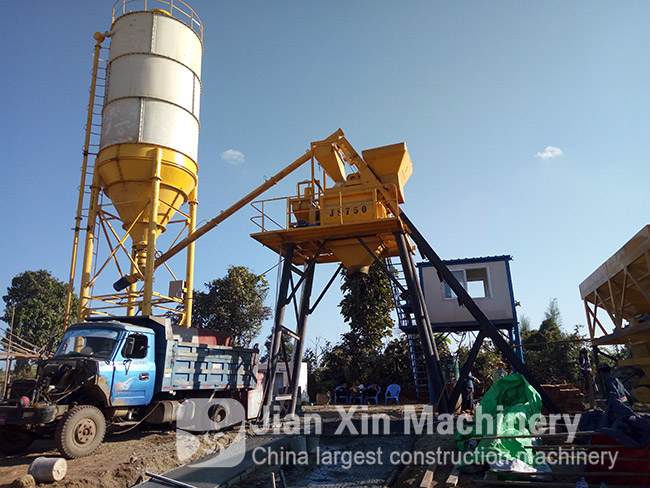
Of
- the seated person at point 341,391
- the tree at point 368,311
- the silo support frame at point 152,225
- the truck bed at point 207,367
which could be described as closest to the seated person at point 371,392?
the seated person at point 341,391

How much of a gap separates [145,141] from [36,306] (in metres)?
24.1

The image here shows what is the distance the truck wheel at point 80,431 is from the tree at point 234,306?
774 inches

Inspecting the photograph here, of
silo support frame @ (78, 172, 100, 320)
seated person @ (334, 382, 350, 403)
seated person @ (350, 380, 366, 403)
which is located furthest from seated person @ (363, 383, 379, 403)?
silo support frame @ (78, 172, 100, 320)

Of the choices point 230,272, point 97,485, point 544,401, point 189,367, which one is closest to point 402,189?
point 544,401

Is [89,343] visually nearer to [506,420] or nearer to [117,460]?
[117,460]

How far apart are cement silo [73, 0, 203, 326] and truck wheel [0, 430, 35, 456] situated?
6.86 metres

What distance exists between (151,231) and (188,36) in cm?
811

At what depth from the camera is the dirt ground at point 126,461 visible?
6391 mm

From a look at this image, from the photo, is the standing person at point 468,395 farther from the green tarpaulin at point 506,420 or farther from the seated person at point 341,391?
the seated person at point 341,391

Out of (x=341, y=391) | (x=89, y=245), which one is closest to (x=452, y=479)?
(x=341, y=391)

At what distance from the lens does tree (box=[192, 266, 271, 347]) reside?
28.1 meters

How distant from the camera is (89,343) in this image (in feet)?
30.4

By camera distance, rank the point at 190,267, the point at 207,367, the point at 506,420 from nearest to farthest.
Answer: the point at 506,420 < the point at 207,367 < the point at 190,267

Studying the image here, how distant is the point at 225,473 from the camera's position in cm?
673
